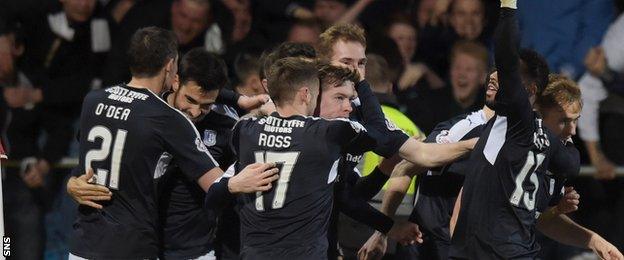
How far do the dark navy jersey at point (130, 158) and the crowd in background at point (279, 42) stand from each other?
9.95ft

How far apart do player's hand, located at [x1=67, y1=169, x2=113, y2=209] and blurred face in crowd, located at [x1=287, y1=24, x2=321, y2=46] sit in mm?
3747

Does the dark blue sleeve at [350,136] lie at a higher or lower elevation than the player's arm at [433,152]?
higher

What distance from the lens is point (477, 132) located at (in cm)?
609

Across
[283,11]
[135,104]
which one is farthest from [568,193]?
[283,11]

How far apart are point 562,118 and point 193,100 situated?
1726 mm

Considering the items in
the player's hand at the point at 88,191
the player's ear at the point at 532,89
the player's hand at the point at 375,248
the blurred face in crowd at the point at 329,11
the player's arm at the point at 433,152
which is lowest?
the player's hand at the point at 375,248

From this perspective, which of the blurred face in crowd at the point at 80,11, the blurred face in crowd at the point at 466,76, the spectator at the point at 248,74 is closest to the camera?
the spectator at the point at 248,74

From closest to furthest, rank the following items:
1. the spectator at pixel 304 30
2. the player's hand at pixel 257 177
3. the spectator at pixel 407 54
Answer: the player's hand at pixel 257 177 → the spectator at pixel 407 54 → the spectator at pixel 304 30

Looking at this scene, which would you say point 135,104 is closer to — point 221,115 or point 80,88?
point 221,115

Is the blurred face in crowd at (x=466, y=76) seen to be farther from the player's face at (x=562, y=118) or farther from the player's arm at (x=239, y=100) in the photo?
the player's face at (x=562, y=118)

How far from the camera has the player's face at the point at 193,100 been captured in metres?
6.23

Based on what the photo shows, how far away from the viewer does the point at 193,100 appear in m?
6.26

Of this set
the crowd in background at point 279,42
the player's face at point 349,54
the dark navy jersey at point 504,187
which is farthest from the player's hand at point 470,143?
the crowd in background at point 279,42

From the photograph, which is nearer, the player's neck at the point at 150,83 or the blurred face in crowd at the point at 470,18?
the player's neck at the point at 150,83
